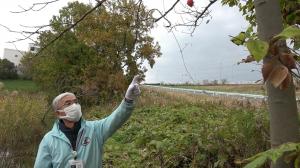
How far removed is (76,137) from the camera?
4.40m

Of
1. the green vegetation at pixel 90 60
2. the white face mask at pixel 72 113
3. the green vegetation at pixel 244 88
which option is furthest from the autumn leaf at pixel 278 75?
the green vegetation at pixel 90 60

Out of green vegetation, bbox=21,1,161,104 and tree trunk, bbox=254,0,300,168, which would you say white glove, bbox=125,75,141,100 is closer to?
tree trunk, bbox=254,0,300,168

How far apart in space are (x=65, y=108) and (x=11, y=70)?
7833 cm

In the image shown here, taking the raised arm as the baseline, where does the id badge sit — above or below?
below

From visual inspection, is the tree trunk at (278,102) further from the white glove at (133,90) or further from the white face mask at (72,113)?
the white face mask at (72,113)

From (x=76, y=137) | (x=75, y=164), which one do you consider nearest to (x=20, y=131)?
(x=76, y=137)

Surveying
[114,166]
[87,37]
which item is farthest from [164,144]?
[87,37]

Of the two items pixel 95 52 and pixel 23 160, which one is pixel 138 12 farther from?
pixel 95 52

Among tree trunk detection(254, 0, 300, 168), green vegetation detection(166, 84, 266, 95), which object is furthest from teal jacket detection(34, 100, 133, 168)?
tree trunk detection(254, 0, 300, 168)

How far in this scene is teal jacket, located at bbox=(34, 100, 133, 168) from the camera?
14.1 ft

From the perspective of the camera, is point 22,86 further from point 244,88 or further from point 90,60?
point 244,88

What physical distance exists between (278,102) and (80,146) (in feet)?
8.30

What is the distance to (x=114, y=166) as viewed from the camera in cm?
807

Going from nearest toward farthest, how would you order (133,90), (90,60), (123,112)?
1. (133,90)
2. (123,112)
3. (90,60)
